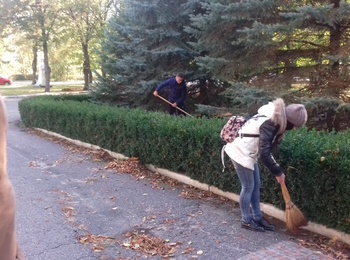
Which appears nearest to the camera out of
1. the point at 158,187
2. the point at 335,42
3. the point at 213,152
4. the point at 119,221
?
the point at 119,221

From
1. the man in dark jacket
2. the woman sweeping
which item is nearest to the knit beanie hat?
the woman sweeping

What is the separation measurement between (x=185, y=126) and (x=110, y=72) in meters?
7.23

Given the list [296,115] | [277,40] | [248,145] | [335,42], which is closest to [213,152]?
[248,145]

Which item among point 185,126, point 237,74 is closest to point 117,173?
point 185,126

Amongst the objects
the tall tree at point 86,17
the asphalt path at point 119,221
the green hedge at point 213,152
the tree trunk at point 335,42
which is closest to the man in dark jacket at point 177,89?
the green hedge at point 213,152

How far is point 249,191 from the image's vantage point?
4.76 meters

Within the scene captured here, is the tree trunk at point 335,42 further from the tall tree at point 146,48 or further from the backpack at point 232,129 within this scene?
the tall tree at point 146,48

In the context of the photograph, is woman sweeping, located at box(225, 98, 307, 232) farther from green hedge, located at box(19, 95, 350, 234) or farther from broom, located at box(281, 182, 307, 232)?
green hedge, located at box(19, 95, 350, 234)

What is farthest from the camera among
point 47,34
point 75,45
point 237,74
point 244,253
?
point 75,45

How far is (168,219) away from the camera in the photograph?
17.2 feet

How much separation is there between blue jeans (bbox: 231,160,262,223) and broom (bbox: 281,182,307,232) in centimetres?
40

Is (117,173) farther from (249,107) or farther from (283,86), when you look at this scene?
(283,86)

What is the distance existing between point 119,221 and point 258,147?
6.69ft

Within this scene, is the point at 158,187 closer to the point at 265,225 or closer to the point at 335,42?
the point at 265,225
